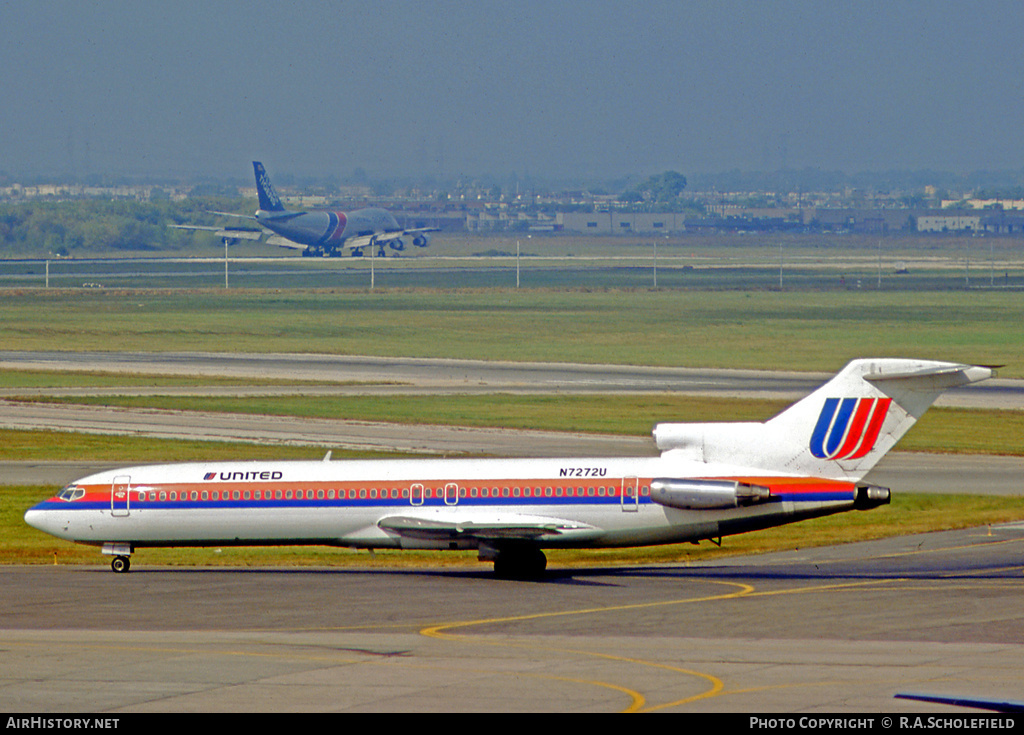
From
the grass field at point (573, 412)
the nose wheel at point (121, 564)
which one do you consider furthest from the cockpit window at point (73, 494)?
the grass field at point (573, 412)

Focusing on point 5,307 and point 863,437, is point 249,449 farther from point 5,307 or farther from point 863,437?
point 5,307

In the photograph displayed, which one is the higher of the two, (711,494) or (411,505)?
(711,494)

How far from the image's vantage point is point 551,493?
40875 mm

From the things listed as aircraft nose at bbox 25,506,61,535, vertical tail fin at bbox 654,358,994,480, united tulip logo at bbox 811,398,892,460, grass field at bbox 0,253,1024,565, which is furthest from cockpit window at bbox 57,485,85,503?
united tulip logo at bbox 811,398,892,460

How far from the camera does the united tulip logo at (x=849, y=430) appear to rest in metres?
40.1

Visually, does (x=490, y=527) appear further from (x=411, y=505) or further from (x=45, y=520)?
(x=45, y=520)

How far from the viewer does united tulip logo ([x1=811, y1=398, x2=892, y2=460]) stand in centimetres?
4012

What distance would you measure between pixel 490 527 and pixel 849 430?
32.7 feet

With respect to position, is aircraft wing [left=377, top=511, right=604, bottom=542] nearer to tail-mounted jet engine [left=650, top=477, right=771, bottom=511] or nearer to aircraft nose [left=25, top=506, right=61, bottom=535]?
tail-mounted jet engine [left=650, top=477, right=771, bottom=511]

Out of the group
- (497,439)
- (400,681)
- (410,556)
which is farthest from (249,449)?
(400,681)

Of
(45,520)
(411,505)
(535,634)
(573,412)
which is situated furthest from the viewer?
(573,412)

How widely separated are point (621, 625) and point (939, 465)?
35636mm

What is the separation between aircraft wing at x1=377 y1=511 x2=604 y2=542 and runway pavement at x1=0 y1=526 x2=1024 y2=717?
4.45 ft

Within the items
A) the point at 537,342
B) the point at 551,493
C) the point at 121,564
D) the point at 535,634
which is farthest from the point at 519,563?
the point at 537,342
